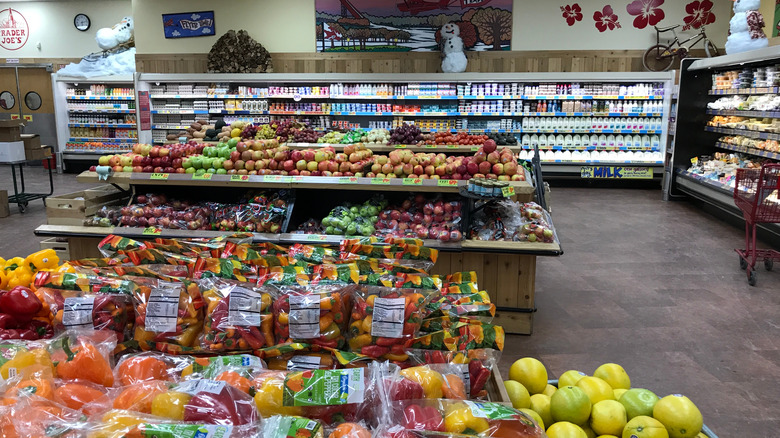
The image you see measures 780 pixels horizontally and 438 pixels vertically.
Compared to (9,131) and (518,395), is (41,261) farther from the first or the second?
(9,131)

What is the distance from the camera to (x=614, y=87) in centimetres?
1048

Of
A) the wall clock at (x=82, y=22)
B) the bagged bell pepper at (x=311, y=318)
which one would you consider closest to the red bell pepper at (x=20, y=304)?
the bagged bell pepper at (x=311, y=318)

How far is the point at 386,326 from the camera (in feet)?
5.70

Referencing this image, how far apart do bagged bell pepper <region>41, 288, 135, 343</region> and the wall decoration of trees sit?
990 centimetres

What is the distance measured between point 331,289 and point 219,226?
275cm

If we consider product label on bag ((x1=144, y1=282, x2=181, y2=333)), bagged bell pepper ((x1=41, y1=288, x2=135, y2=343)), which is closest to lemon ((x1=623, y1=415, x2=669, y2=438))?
product label on bag ((x1=144, y1=282, x2=181, y2=333))

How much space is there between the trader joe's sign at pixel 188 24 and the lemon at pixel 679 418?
11444 mm

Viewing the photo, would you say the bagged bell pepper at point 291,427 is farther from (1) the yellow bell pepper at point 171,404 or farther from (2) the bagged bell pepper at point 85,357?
(2) the bagged bell pepper at point 85,357

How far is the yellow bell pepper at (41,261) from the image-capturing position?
2.33m

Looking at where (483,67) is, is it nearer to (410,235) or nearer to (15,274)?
(410,235)

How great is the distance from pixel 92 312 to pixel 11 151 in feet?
25.2

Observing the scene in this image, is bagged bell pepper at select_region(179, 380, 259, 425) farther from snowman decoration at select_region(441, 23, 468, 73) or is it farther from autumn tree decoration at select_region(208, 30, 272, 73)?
autumn tree decoration at select_region(208, 30, 272, 73)

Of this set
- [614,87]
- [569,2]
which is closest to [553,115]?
[614,87]

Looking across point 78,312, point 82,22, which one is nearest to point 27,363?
point 78,312
